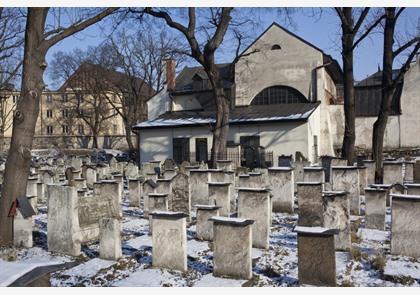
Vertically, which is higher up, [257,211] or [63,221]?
[257,211]

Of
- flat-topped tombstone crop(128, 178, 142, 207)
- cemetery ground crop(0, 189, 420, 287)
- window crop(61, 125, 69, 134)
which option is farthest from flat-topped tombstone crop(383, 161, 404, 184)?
window crop(61, 125, 69, 134)

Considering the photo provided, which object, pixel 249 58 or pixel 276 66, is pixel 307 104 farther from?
pixel 249 58

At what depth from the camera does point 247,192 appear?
28.1 ft

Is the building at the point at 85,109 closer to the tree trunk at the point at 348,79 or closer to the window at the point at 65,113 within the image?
the window at the point at 65,113

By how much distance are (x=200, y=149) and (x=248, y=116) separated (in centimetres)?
394

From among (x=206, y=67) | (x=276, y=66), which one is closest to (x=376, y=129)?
(x=206, y=67)

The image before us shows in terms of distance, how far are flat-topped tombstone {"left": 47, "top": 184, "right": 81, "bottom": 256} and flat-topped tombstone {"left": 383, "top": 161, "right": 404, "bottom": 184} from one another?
31.6 feet

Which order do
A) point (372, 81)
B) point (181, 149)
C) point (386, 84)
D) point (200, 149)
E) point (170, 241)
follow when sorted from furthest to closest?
1. point (372, 81)
2. point (181, 149)
3. point (200, 149)
4. point (386, 84)
5. point (170, 241)

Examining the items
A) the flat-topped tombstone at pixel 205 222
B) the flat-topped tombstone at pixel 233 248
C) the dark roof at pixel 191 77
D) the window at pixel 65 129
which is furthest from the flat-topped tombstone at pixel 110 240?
the window at pixel 65 129

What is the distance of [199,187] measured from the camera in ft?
41.6

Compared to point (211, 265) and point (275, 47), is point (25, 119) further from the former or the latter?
point (275, 47)

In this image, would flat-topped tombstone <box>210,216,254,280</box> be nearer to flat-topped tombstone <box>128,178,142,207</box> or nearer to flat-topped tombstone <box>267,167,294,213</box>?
flat-topped tombstone <box>267,167,294,213</box>

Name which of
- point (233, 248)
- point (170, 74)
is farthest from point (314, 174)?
point (170, 74)

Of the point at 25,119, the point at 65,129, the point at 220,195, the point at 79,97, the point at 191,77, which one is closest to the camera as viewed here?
the point at 25,119
